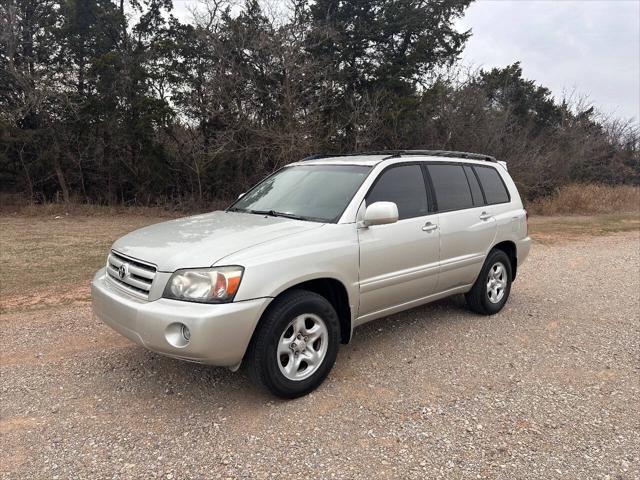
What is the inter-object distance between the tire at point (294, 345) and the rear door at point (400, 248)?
47 centimetres

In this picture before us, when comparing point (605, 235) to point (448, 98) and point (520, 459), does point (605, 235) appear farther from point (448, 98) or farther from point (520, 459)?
point (520, 459)

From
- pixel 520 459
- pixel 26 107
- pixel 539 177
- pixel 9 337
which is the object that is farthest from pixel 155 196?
pixel 520 459

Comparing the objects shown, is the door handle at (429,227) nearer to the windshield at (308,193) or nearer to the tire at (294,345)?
the windshield at (308,193)

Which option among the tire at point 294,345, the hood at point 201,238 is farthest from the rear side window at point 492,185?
the tire at point 294,345

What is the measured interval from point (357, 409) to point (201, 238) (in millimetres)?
1659

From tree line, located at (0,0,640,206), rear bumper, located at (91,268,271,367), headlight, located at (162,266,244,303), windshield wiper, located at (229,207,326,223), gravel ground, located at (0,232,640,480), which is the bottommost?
gravel ground, located at (0,232,640,480)

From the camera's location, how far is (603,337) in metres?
4.79

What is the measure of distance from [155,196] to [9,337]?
1589 cm

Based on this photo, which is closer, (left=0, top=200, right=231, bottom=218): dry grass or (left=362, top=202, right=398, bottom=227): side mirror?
(left=362, top=202, right=398, bottom=227): side mirror

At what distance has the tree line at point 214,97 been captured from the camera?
17.2 m

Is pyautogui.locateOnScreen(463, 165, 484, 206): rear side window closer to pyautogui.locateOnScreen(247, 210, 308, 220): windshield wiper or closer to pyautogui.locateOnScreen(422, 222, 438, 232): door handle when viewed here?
pyautogui.locateOnScreen(422, 222, 438, 232): door handle

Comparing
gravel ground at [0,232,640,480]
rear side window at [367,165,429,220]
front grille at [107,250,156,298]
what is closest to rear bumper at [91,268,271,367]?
front grille at [107,250,156,298]

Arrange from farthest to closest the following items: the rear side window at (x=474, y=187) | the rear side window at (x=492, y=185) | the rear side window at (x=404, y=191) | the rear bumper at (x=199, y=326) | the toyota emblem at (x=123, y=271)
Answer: the rear side window at (x=492, y=185) < the rear side window at (x=474, y=187) < the rear side window at (x=404, y=191) < the toyota emblem at (x=123, y=271) < the rear bumper at (x=199, y=326)

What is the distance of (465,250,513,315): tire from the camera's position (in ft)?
17.0
